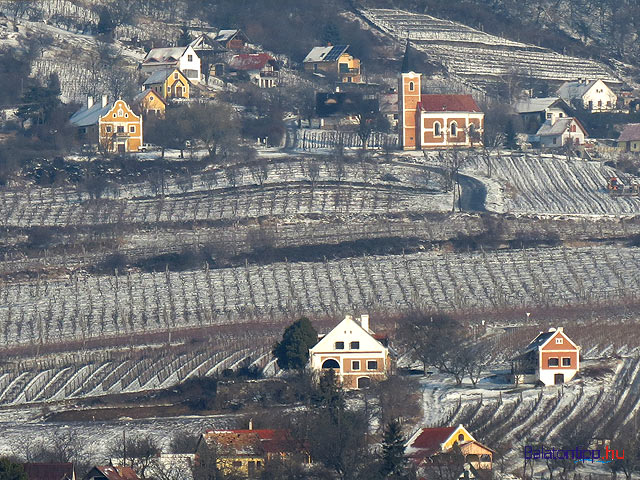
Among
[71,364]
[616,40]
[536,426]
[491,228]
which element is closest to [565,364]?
[536,426]

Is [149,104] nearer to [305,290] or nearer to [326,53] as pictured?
[326,53]

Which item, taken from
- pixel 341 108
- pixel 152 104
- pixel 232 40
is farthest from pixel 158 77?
pixel 232 40

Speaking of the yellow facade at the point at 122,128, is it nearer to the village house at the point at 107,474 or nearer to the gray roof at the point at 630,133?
the gray roof at the point at 630,133

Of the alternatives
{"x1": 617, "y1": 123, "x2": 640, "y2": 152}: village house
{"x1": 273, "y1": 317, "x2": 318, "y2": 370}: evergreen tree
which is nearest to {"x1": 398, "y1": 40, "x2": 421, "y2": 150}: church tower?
{"x1": 617, "y1": 123, "x2": 640, "y2": 152}: village house

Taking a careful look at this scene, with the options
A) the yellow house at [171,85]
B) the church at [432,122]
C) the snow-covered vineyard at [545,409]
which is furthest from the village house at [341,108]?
the snow-covered vineyard at [545,409]

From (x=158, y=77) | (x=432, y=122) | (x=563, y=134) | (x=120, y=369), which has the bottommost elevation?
(x=120, y=369)

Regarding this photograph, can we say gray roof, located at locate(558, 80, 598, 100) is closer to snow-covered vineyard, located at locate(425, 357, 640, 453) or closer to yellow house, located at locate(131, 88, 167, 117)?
yellow house, located at locate(131, 88, 167, 117)
